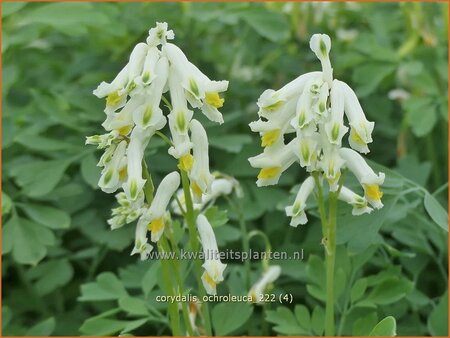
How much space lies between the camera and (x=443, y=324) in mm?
1968

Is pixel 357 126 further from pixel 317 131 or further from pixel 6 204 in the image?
pixel 6 204

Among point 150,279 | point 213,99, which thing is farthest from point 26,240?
point 213,99

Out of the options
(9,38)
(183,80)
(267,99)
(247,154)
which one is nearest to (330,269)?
(267,99)

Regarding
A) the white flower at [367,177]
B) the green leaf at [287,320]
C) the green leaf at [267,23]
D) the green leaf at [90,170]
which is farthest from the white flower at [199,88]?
the green leaf at [267,23]

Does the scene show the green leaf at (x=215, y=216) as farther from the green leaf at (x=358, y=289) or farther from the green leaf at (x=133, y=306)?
the green leaf at (x=358, y=289)

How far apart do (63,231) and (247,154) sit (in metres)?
0.74

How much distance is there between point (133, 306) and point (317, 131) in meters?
0.71

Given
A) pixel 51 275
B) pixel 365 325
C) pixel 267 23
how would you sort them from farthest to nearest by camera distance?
pixel 267 23
pixel 51 275
pixel 365 325

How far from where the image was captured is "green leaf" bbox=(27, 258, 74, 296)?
92.4 inches

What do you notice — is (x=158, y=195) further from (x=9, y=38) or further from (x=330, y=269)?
(x=9, y=38)

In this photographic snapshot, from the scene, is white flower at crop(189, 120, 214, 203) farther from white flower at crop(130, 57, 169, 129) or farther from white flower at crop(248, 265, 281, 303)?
white flower at crop(248, 265, 281, 303)

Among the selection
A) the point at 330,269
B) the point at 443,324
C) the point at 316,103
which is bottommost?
the point at 443,324

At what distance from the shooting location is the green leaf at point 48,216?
2262 millimetres

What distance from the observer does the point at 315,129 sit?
1.48m
